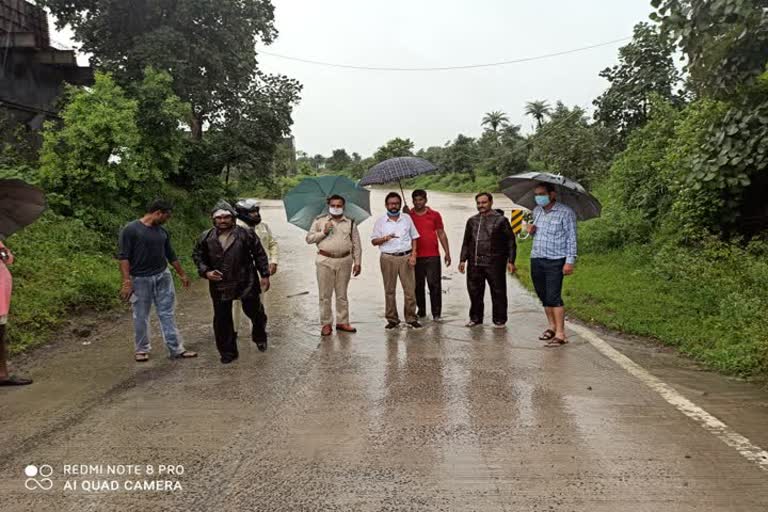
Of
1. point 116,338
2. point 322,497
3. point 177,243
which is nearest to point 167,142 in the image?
point 177,243

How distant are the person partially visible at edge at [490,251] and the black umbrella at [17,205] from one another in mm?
4434

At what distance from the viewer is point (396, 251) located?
7219mm

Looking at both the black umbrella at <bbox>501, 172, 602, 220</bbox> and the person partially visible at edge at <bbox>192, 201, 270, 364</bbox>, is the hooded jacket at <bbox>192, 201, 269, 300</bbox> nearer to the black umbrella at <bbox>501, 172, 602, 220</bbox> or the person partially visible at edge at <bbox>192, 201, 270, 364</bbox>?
the person partially visible at edge at <bbox>192, 201, 270, 364</bbox>

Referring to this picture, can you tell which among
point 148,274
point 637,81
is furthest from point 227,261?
point 637,81

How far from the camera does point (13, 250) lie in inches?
360

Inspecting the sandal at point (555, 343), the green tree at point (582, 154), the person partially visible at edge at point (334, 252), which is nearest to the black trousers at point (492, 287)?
the sandal at point (555, 343)

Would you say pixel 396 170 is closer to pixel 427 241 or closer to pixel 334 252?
pixel 427 241

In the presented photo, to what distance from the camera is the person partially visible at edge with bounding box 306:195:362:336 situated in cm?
691

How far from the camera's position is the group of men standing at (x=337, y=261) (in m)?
5.96

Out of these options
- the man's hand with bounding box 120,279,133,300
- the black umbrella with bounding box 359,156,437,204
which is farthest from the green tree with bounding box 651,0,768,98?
the man's hand with bounding box 120,279,133,300

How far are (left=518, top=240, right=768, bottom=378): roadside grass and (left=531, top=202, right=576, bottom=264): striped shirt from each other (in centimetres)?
152

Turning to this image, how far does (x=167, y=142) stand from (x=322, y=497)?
1211cm

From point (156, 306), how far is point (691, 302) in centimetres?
618

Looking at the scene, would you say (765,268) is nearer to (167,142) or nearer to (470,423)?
(470,423)
